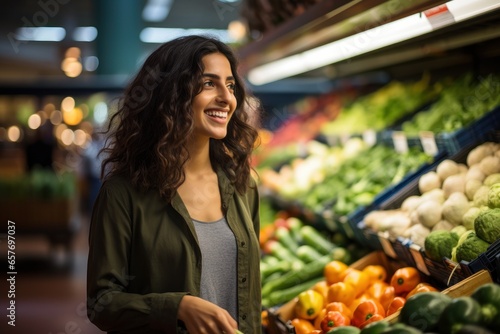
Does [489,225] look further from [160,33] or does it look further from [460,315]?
[160,33]

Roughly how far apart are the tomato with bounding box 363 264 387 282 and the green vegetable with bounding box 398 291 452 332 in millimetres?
1417

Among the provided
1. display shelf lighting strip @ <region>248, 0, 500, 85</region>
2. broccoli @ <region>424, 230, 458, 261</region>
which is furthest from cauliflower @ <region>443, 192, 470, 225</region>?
display shelf lighting strip @ <region>248, 0, 500, 85</region>

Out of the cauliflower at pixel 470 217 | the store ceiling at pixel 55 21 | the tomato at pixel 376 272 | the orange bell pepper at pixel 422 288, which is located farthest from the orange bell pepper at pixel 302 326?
the store ceiling at pixel 55 21

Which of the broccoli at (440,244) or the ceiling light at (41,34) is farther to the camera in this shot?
the ceiling light at (41,34)

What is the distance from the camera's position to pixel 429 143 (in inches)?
145

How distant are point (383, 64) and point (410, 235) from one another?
3.17 meters

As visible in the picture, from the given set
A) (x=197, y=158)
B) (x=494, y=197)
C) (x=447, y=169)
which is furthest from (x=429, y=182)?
(x=197, y=158)

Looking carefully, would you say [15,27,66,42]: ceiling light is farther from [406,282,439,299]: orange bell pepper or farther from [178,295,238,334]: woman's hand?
[178,295,238,334]: woman's hand

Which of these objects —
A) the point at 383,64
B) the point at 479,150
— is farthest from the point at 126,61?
the point at 479,150

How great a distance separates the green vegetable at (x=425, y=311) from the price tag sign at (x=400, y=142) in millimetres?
2440

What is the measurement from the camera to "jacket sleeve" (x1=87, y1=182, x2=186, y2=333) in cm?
207

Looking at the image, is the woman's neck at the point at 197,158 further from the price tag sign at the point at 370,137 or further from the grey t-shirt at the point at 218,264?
the price tag sign at the point at 370,137

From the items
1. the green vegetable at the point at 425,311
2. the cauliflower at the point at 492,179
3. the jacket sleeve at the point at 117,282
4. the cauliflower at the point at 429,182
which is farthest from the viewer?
the cauliflower at the point at 429,182

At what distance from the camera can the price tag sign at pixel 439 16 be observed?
2.62 m
